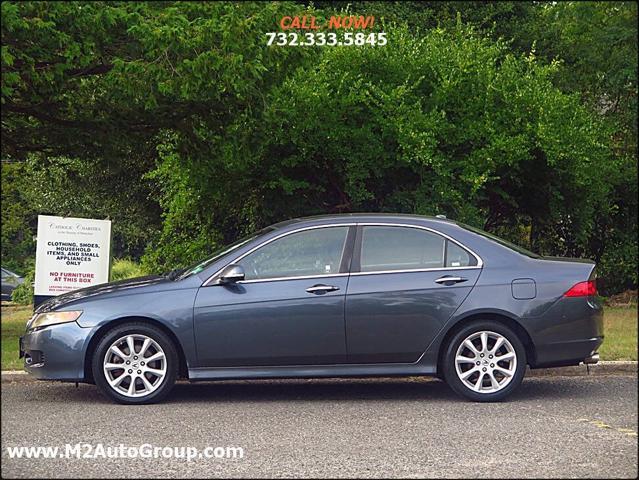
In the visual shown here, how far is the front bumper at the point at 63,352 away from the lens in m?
8.23

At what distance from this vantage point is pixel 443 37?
15.3m

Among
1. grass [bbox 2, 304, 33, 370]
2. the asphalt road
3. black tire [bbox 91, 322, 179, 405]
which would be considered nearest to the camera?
the asphalt road

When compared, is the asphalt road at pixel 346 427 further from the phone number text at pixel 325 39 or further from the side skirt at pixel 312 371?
the phone number text at pixel 325 39

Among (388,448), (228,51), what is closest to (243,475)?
(388,448)

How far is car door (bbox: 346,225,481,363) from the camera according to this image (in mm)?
8328

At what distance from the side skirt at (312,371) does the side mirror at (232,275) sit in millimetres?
749

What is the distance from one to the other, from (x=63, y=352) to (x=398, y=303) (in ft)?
9.41

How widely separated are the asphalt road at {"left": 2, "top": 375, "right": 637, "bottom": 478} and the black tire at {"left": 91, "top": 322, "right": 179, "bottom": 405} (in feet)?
0.54

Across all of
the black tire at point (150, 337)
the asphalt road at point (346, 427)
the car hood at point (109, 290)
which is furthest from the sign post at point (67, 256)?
the black tire at point (150, 337)

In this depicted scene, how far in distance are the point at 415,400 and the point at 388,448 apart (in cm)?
195

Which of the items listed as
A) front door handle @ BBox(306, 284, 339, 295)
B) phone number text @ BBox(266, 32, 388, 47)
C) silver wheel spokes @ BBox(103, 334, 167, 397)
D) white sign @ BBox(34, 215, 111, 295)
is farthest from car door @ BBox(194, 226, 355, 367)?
phone number text @ BBox(266, 32, 388, 47)

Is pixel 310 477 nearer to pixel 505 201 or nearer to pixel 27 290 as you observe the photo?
pixel 505 201

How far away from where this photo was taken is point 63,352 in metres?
8.23

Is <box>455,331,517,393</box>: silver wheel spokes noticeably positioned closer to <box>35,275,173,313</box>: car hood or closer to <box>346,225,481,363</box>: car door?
<box>346,225,481,363</box>: car door
